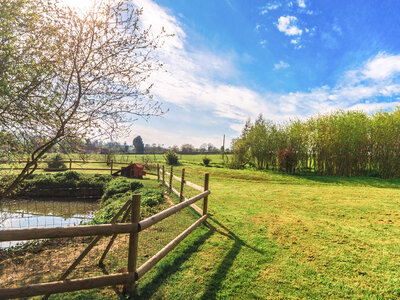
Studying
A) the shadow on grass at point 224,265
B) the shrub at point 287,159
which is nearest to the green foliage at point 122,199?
the shadow on grass at point 224,265

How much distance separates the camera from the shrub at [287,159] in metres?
19.0

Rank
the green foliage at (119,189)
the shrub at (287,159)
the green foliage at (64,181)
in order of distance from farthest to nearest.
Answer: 1. the shrub at (287,159)
2. the green foliage at (64,181)
3. the green foliage at (119,189)

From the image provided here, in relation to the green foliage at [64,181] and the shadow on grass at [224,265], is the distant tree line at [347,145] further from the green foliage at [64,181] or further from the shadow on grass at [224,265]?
the green foliage at [64,181]

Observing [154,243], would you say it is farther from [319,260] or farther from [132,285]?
[319,260]

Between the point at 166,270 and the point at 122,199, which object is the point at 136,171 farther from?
the point at 166,270

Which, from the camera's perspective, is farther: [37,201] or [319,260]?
[37,201]

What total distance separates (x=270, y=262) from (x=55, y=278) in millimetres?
4188

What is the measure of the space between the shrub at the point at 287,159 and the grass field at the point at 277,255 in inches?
447

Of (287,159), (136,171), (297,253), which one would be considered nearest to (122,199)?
(297,253)

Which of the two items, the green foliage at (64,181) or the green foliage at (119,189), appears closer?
the green foliage at (119,189)

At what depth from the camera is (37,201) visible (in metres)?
13.9

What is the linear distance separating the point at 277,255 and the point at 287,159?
16.5m

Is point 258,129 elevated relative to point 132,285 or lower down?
elevated

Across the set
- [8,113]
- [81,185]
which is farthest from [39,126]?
[81,185]
